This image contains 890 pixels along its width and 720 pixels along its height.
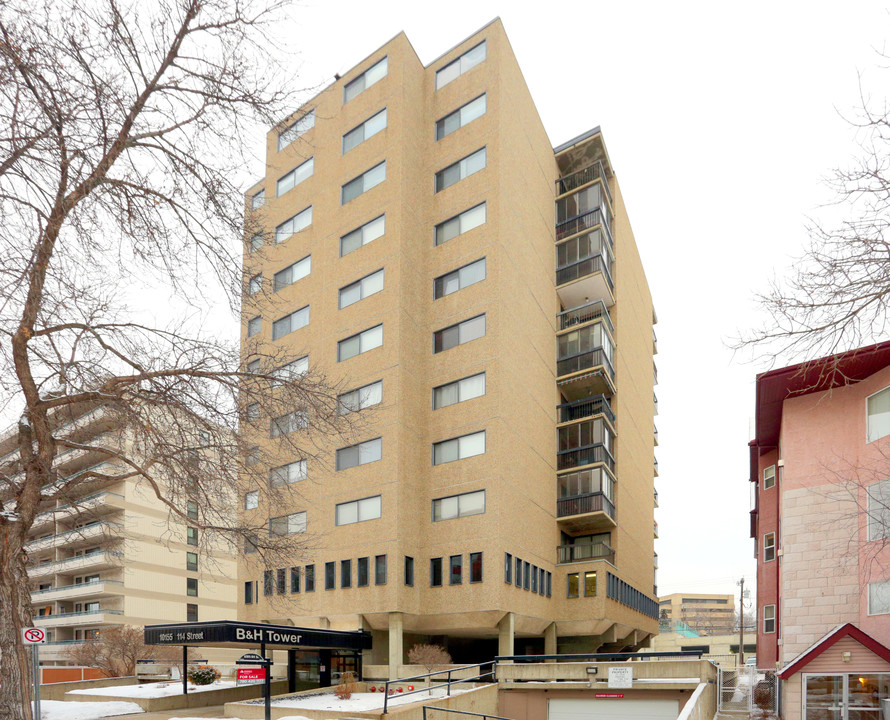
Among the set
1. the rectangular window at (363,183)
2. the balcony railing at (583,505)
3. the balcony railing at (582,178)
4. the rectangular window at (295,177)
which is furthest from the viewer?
the balcony railing at (582,178)

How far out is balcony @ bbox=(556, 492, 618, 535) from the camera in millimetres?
40875

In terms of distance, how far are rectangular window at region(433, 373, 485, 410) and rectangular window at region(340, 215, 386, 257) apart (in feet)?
26.6

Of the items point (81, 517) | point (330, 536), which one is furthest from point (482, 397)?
point (81, 517)

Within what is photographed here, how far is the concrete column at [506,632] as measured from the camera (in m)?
33.6

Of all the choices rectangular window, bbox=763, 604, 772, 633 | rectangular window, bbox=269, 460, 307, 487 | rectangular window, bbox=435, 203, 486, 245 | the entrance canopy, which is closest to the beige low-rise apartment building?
rectangular window, bbox=269, 460, 307, 487

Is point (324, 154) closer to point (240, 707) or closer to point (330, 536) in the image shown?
point (330, 536)

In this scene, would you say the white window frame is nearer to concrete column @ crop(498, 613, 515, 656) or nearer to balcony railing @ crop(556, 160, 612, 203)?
balcony railing @ crop(556, 160, 612, 203)

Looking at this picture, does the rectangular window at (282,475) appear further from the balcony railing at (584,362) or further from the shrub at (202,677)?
the balcony railing at (584,362)

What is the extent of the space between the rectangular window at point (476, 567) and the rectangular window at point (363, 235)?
619 inches

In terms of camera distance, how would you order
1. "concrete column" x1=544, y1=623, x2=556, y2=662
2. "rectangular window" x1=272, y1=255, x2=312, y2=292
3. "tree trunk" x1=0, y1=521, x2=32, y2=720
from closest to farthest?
"tree trunk" x1=0, y1=521, x2=32, y2=720, "concrete column" x1=544, y1=623, x2=556, y2=662, "rectangular window" x1=272, y1=255, x2=312, y2=292

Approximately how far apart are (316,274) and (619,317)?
1956 cm

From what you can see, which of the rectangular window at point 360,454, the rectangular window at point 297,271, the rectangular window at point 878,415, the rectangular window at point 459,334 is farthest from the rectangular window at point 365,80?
the rectangular window at point 878,415

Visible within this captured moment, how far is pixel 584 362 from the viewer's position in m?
43.9

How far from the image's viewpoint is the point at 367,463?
36125mm
